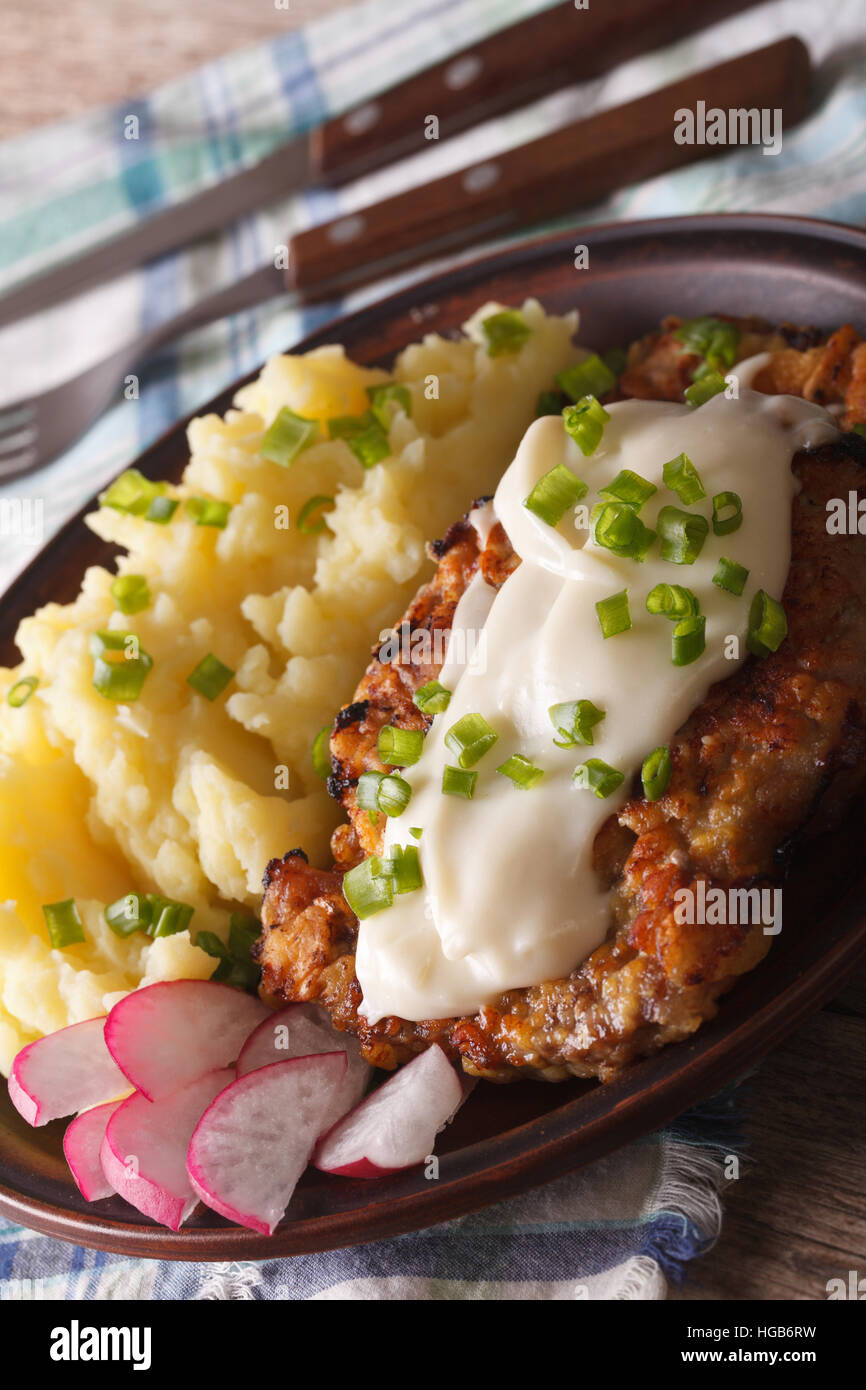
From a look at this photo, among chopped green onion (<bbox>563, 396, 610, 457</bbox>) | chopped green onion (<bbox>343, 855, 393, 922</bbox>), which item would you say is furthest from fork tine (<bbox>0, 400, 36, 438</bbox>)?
chopped green onion (<bbox>343, 855, 393, 922</bbox>)

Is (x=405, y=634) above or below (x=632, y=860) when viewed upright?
above

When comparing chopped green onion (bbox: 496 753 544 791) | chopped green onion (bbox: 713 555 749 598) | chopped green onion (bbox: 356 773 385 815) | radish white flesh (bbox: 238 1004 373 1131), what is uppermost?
chopped green onion (bbox: 713 555 749 598)

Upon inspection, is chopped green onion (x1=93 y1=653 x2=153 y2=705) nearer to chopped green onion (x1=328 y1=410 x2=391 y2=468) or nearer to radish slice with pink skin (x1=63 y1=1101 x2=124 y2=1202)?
chopped green onion (x1=328 y1=410 x2=391 y2=468)

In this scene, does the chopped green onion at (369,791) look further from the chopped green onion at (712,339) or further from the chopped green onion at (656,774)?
the chopped green onion at (712,339)

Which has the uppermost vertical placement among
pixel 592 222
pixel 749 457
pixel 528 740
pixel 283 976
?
pixel 592 222

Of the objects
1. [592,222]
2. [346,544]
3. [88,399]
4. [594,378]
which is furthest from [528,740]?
[88,399]

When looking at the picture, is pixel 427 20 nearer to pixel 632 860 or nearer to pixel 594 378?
pixel 594 378

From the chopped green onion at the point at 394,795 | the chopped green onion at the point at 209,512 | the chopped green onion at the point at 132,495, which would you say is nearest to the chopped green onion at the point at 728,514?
the chopped green onion at the point at 394,795
